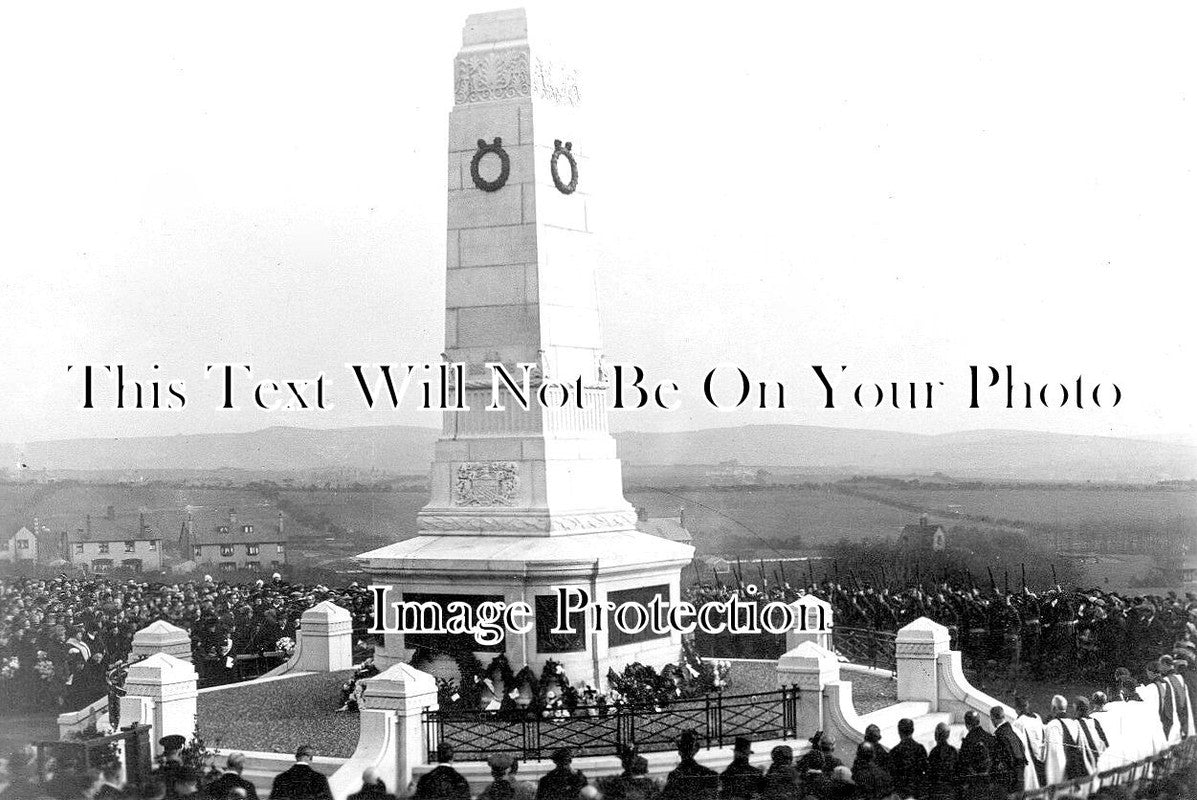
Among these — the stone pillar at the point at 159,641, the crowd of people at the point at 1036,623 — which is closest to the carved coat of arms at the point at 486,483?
the stone pillar at the point at 159,641

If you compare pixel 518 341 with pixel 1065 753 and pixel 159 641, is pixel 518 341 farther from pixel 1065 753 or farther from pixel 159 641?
pixel 1065 753

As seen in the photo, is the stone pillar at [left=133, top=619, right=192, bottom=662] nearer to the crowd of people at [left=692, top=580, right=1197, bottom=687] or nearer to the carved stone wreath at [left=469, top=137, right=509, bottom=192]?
the carved stone wreath at [left=469, top=137, right=509, bottom=192]

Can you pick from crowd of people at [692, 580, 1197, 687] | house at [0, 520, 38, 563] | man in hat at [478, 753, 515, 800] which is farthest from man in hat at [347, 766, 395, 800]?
house at [0, 520, 38, 563]

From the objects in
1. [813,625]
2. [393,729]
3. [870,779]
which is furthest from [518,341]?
[870,779]

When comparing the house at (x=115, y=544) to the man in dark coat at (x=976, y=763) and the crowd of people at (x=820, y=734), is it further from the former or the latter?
the man in dark coat at (x=976, y=763)

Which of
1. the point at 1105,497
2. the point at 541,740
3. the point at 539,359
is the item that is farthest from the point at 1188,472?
the point at 541,740

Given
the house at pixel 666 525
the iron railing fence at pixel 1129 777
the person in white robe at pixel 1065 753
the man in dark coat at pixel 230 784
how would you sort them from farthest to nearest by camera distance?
the house at pixel 666 525 < the person in white robe at pixel 1065 753 < the iron railing fence at pixel 1129 777 < the man in dark coat at pixel 230 784
